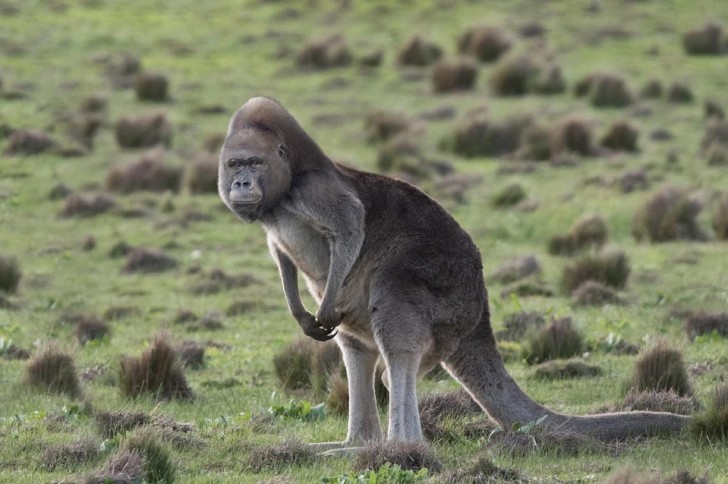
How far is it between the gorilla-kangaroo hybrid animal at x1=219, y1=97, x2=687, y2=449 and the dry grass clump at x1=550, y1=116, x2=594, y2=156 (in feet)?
48.5

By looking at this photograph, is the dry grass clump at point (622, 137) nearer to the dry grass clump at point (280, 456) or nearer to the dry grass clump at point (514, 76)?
the dry grass clump at point (514, 76)

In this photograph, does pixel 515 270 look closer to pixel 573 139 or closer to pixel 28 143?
pixel 573 139

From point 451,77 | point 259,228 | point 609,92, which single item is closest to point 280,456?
point 259,228

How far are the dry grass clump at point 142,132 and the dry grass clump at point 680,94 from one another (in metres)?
9.71

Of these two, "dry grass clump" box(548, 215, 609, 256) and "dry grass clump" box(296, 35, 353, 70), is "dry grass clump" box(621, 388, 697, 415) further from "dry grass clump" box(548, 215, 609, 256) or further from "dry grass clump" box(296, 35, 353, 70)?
"dry grass clump" box(296, 35, 353, 70)

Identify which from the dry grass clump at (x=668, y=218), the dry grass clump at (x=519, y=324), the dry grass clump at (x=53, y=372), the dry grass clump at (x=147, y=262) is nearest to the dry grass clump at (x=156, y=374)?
the dry grass clump at (x=53, y=372)

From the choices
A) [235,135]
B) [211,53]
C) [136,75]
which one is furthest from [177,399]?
[211,53]

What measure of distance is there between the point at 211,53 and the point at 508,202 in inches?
537

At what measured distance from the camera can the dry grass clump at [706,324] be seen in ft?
42.1

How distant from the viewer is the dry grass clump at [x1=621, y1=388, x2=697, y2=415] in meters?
9.25

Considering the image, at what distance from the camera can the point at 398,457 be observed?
757 cm

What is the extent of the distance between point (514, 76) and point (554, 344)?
16520 millimetres

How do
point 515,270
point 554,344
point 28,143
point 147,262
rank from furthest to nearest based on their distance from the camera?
point 28,143 < point 147,262 < point 515,270 < point 554,344

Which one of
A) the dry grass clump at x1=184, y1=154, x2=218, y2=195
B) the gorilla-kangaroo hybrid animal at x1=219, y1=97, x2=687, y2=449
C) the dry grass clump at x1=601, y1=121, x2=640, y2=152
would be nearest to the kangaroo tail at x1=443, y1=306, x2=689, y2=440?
the gorilla-kangaroo hybrid animal at x1=219, y1=97, x2=687, y2=449
